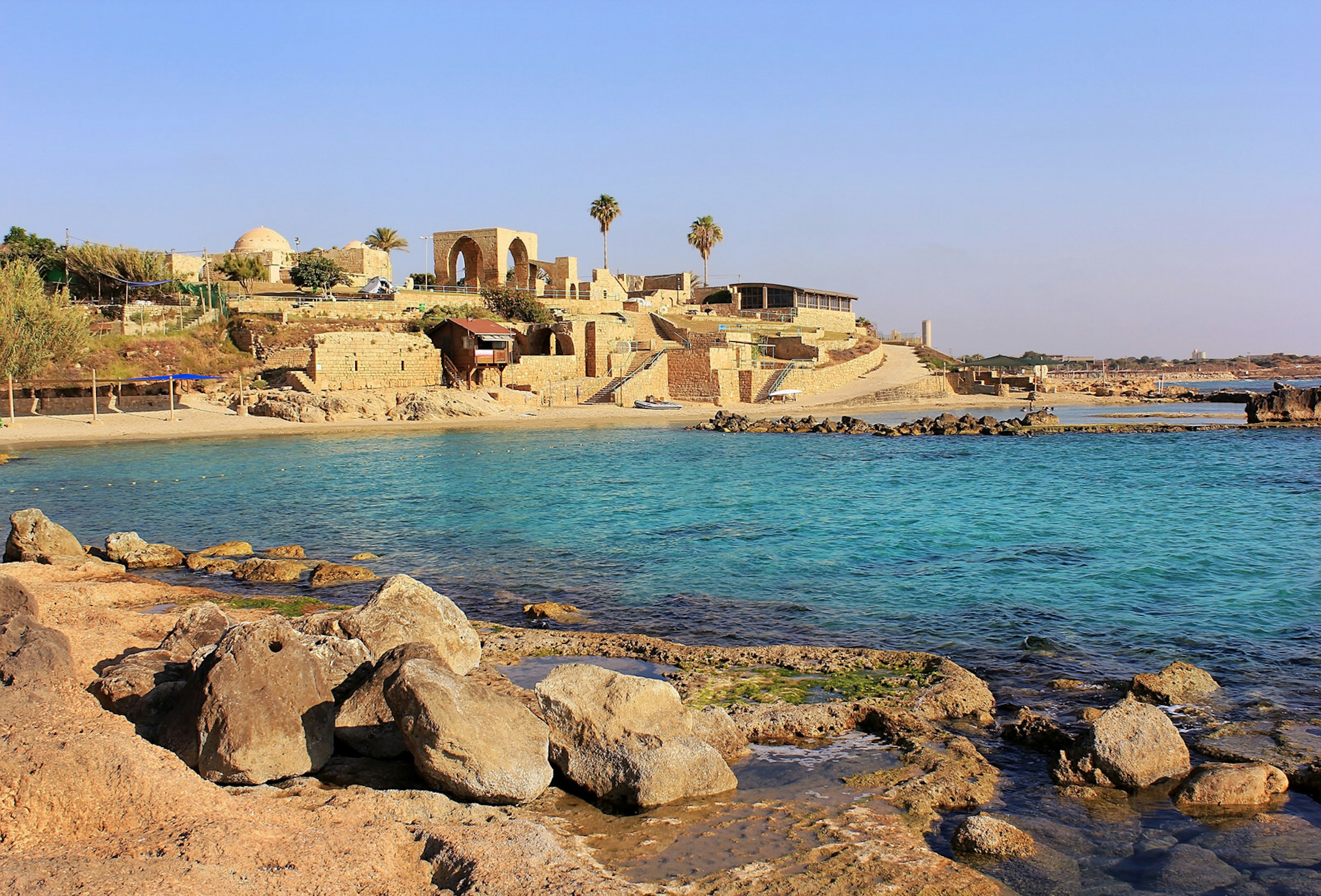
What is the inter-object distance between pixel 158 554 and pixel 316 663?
30.0ft

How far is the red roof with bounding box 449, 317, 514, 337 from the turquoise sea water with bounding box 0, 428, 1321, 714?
11907 mm

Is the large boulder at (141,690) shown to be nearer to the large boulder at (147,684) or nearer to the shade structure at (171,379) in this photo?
the large boulder at (147,684)

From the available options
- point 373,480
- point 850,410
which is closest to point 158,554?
point 373,480

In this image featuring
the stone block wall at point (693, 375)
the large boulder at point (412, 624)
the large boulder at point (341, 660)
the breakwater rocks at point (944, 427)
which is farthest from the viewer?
the stone block wall at point (693, 375)

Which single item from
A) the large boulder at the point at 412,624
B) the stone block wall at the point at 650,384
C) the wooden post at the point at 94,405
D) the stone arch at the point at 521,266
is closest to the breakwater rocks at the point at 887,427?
the stone block wall at the point at 650,384

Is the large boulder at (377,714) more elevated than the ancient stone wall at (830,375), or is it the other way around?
the ancient stone wall at (830,375)

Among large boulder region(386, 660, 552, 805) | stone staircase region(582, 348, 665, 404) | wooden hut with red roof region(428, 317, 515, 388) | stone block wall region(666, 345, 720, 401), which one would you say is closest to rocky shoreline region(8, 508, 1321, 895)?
large boulder region(386, 660, 552, 805)

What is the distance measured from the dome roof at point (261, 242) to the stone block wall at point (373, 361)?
85.0ft

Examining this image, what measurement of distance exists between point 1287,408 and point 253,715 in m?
48.3

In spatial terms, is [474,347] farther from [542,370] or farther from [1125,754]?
[1125,754]

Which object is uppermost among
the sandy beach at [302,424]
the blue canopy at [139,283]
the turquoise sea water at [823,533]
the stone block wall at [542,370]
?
the blue canopy at [139,283]

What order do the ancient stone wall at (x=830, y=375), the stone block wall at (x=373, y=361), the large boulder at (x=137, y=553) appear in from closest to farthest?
the large boulder at (x=137, y=553) → the stone block wall at (x=373, y=361) → the ancient stone wall at (x=830, y=375)

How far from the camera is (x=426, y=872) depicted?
14.8ft

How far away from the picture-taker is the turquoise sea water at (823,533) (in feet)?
33.2
